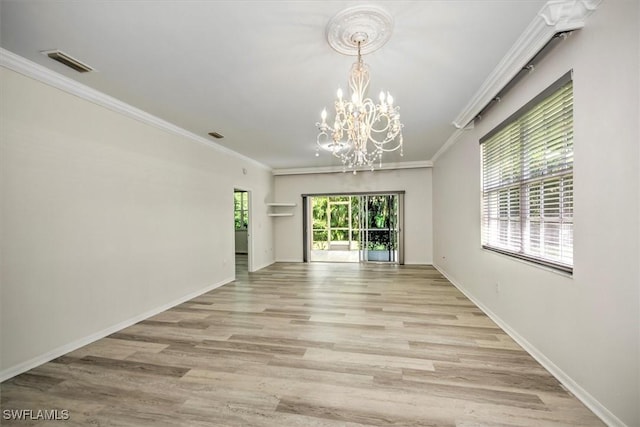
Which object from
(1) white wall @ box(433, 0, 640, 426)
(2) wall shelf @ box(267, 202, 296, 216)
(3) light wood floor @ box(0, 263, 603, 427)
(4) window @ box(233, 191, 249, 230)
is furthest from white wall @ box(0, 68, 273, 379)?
(4) window @ box(233, 191, 249, 230)

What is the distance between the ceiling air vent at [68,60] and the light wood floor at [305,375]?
261 cm

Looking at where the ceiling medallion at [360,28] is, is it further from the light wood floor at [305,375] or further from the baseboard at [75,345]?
the baseboard at [75,345]

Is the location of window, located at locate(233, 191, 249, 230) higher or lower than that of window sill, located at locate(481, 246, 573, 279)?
higher

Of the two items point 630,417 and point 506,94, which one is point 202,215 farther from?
point 630,417

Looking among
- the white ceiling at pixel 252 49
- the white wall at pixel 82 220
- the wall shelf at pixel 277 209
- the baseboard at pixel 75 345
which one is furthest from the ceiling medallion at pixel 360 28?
the wall shelf at pixel 277 209

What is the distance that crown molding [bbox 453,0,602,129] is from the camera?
1.68 meters

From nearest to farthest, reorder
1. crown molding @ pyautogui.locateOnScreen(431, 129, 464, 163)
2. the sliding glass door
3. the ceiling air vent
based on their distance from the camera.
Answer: the ceiling air vent < crown molding @ pyautogui.locateOnScreen(431, 129, 464, 163) < the sliding glass door

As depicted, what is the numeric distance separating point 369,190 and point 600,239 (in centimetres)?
564

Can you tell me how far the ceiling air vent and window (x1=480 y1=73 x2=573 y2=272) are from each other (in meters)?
3.84

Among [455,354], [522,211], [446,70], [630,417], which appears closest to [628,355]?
[630,417]

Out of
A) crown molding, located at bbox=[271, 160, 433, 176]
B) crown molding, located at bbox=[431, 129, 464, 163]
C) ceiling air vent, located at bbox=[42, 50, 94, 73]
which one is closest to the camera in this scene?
ceiling air vent, located at bbox=[42, 50, 94, 73]

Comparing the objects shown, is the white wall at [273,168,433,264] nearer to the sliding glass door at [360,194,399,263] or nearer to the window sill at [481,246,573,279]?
the sliding glass door at [360,194,399,263]

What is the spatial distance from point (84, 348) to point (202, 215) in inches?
92.8

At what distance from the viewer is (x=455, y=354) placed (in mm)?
2486
